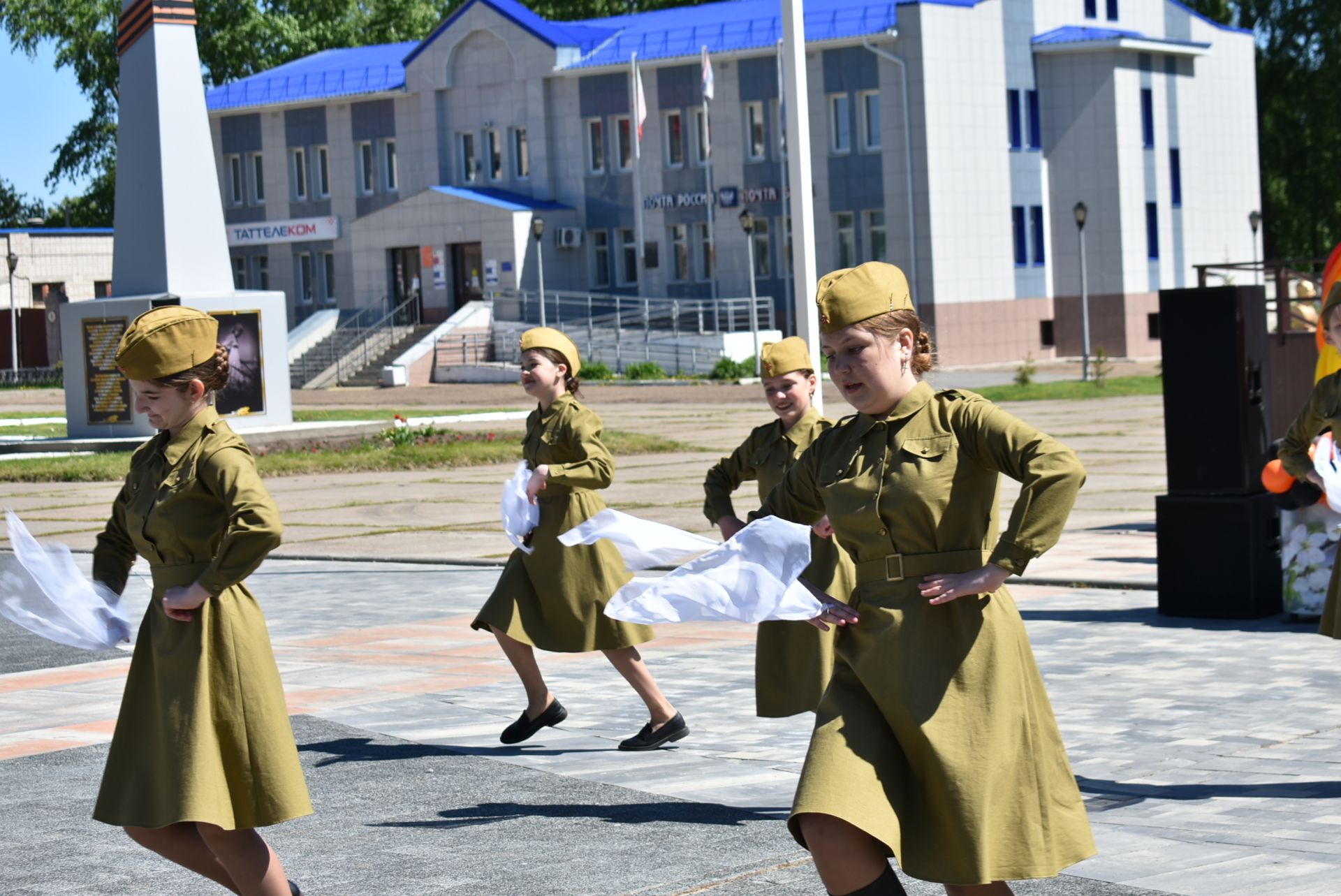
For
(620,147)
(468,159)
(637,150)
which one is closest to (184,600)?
(637,150)

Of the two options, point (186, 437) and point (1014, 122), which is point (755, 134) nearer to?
point (1014, 122)

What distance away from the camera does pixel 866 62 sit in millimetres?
53344

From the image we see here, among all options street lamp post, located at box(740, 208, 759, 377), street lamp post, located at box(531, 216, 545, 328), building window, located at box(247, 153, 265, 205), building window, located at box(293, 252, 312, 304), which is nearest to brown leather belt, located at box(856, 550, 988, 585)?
street lamp post, located at box(740, 208, 759, 377)

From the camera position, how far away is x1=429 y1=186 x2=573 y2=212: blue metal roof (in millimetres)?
58812

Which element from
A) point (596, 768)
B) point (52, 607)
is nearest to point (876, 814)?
point (52, 607)

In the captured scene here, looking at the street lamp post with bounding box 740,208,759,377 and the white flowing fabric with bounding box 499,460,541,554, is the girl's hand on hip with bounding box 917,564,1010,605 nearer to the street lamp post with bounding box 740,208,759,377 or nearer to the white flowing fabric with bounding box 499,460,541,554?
the white flowing fabric with bounding box 499,460,541,554

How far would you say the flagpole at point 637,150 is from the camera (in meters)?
Answer: 53.0

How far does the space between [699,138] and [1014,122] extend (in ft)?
30.8

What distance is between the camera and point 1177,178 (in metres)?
59.0

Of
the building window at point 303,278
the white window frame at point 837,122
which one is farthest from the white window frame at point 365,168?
the white window frame at point 837,122

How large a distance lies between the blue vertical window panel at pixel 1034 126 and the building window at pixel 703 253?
32.7 ft

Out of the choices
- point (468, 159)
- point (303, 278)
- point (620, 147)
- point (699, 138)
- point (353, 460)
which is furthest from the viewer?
point (303, 278)

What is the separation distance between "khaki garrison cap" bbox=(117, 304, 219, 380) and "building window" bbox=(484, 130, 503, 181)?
188 feet

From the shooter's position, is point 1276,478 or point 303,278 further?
point 303,278
